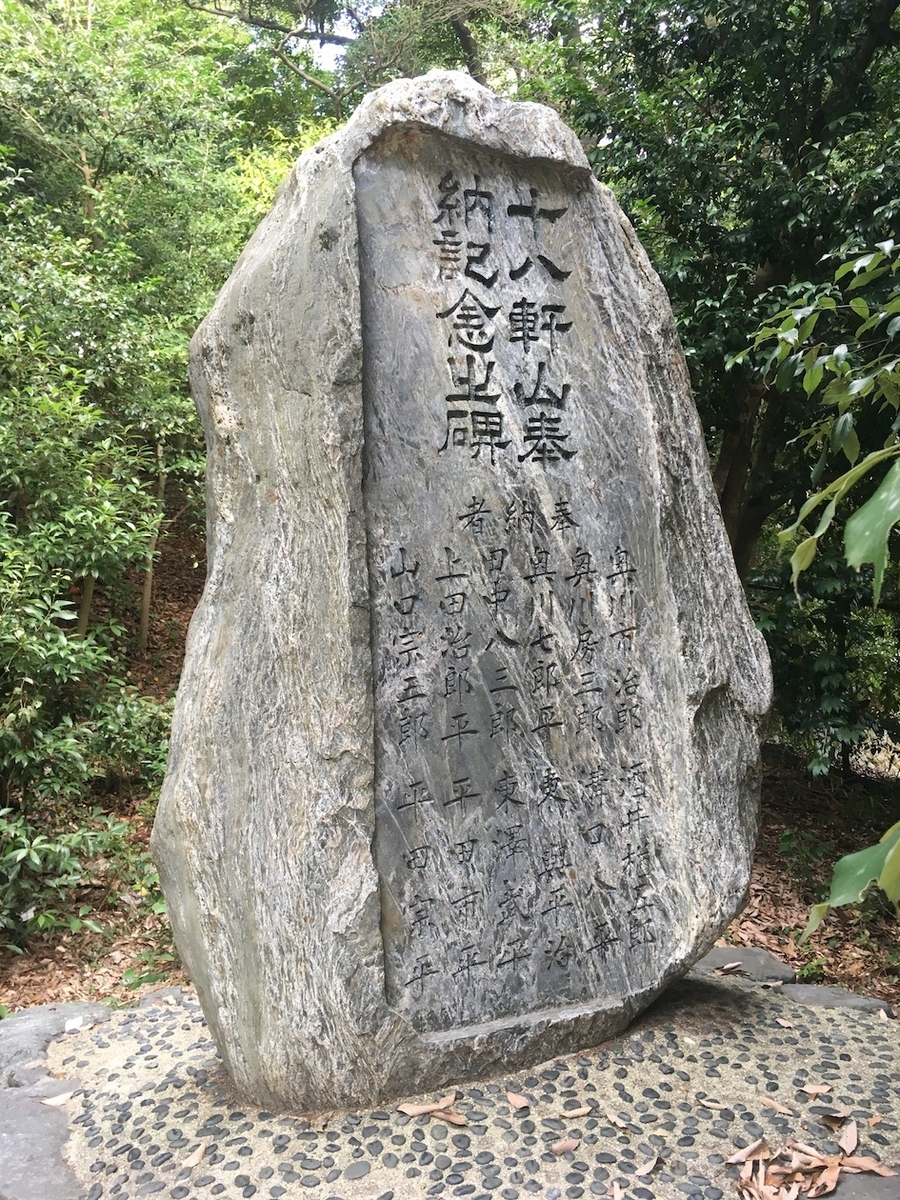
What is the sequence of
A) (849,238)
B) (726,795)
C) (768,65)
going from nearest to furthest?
(726,795)
(849,238)
(768,65)

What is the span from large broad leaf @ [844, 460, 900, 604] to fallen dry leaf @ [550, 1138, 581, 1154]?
219cm

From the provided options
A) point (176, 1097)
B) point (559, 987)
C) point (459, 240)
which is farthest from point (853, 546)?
point (176, 1097)

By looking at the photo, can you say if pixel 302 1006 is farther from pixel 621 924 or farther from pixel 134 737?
pixel 134 737

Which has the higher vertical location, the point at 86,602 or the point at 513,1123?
the point at 86,602

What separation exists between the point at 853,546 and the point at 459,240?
2.26 metres

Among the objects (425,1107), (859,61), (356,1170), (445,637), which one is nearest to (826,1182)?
(425,1107)

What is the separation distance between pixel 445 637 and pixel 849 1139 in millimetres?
1870

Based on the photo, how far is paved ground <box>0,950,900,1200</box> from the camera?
2582 millimetres

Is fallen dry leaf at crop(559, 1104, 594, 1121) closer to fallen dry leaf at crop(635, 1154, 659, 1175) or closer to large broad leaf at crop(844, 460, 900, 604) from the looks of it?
fallen dry leaf at crop(635, 1154, 659, 1175)

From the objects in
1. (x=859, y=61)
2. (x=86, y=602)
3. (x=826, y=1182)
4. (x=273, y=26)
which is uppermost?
(x=273, y=26)

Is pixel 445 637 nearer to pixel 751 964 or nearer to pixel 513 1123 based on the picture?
pixel 513 1123

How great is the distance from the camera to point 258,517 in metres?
2.97

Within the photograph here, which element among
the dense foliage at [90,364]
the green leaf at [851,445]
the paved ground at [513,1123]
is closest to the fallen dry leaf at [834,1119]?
the paved ground at [513,1123]

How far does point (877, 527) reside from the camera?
1.13m
